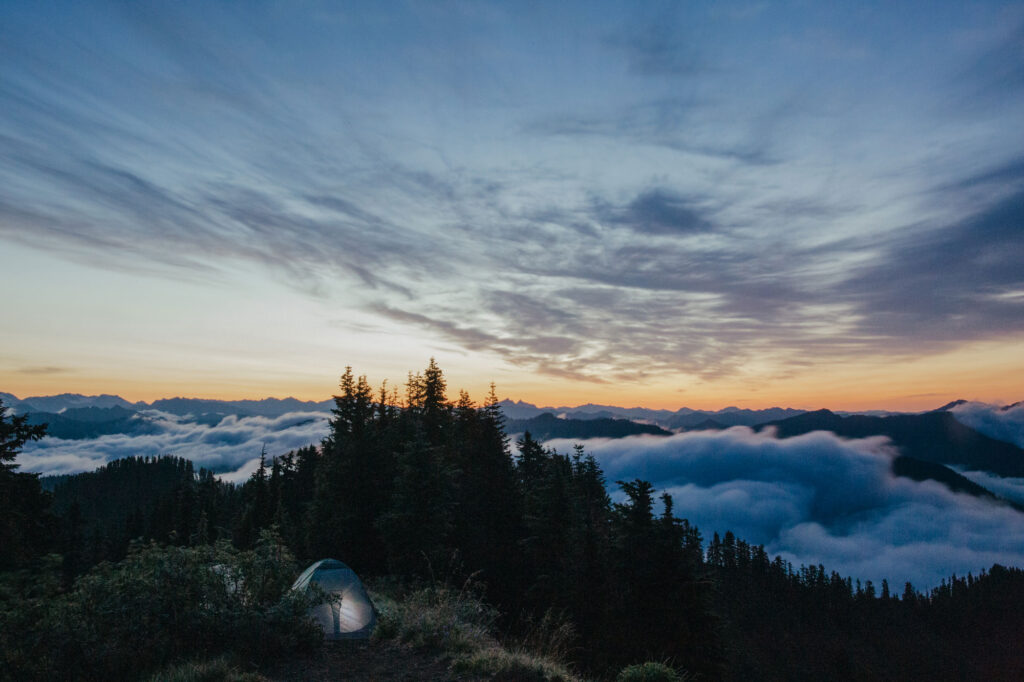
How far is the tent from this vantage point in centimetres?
1176

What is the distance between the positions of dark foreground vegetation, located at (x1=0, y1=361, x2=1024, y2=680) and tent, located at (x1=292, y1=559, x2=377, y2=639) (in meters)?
1.18

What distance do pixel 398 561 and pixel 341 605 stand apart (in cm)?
1835

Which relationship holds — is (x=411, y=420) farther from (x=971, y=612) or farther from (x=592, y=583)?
(x=971, y=612)

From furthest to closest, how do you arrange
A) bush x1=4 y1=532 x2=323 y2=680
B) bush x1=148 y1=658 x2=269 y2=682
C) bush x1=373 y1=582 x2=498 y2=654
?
bush x1=373 y1=582 x2=498 y2=654 < bush x1=4 y1=532 x2=323 y2=680 < bush x1=148 y1=658 x2=269 y2=682

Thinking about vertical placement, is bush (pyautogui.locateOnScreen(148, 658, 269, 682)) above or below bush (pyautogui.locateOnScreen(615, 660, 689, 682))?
above

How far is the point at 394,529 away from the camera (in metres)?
29.9

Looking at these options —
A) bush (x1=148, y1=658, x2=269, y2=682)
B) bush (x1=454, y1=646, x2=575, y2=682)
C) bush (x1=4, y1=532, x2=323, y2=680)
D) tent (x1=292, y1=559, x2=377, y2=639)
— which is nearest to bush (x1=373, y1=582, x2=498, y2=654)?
bush (x1=454, y1=646, x2=575, y2=682)

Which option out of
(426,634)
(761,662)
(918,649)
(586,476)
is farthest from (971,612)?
(426,634)

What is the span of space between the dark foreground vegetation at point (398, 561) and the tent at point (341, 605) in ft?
3.88

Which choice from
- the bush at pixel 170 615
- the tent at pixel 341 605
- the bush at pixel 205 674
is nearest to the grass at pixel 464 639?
the tent at pixel 341 605

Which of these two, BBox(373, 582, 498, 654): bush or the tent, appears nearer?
BBox(373, 582, 498, 654): bush

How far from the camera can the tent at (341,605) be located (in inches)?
463

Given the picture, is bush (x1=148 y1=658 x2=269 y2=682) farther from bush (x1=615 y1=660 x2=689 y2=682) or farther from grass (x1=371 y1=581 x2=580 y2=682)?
bush (x1=615 y1=660 x2=689 y2=682)

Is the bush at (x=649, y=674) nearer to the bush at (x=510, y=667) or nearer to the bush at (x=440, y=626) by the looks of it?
the bush at (x=510, y=667)
